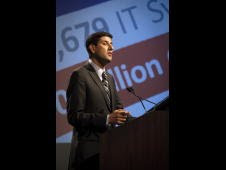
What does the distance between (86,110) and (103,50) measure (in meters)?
0.49

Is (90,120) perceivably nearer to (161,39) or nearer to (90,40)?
(90,40)

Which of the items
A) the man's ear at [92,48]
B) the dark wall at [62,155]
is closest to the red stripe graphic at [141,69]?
the dark wall at [62,155]

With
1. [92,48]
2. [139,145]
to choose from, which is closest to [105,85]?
[92,48]

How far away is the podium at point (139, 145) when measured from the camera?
1.92 m

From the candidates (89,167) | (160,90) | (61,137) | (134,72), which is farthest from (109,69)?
(89,167)

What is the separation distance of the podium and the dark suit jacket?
0.87 feet

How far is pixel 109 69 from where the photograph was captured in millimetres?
3670

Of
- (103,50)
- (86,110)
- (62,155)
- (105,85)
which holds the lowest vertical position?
(62,155)

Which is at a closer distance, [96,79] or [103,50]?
[96,79]

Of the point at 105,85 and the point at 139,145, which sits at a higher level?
the point at 105,85

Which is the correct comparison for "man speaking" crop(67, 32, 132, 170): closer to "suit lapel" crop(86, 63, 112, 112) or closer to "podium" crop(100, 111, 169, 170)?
"suit lapel" crop(86, 63, 112, 112)

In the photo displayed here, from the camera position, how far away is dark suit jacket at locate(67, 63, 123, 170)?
2283 millimetres

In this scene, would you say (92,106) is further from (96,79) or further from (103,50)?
(103,50)

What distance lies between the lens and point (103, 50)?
273 cm
